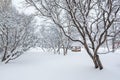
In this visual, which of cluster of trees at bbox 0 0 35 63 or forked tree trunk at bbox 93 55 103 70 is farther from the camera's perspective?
cluster of trees at bbox 0 0 35 63

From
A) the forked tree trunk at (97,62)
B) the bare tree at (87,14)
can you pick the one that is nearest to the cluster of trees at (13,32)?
the bare tree at (87,14)

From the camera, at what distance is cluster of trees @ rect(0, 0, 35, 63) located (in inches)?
654

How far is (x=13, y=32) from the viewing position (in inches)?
691

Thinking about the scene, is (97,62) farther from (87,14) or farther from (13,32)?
(13,32)

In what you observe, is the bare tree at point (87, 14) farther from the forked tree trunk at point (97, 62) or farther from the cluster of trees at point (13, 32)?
the cluster of trees at point (13, 32)

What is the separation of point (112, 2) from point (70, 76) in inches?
198

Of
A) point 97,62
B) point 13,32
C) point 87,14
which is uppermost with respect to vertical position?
point 87,14

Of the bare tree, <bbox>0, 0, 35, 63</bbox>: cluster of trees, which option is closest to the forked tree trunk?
the bare tree

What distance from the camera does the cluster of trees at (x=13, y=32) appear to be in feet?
54.5

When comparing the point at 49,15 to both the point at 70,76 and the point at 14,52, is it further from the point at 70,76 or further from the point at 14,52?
the point at 14,52

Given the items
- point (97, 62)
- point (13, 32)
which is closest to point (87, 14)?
point (97, 62)

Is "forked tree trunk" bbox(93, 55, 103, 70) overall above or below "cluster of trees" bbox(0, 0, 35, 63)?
below

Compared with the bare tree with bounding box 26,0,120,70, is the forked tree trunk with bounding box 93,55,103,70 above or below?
below

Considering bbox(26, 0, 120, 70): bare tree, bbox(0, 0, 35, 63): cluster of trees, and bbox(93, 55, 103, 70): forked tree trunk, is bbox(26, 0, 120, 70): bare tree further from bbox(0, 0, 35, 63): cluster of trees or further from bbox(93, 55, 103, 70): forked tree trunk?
bbox(0, 0, 35, 63): cluster of trees
